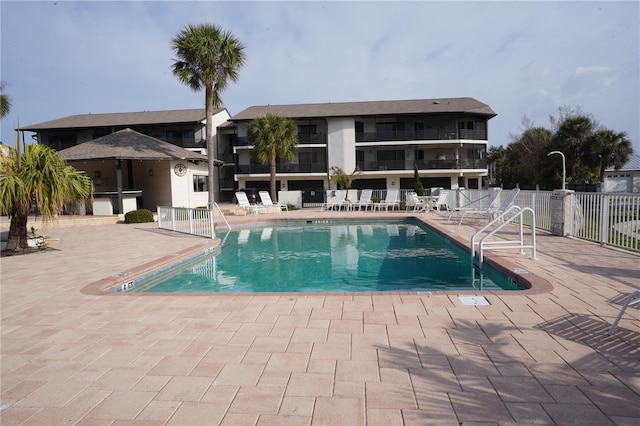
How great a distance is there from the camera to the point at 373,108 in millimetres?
30375

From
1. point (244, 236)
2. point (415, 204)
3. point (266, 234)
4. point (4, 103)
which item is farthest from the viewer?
point (4, 103)

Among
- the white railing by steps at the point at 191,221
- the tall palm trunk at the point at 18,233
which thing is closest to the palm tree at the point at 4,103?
the white railing by steps at the point at 191,221

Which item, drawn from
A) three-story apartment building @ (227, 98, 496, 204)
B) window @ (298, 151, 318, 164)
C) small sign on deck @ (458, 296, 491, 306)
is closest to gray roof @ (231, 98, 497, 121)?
three-story apartment building @ (227, 98, 496, 204)

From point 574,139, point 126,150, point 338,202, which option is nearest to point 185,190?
point 126,150

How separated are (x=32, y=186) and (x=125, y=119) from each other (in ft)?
87.3

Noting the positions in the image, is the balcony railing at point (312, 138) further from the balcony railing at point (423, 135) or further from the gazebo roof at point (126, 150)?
the gazebo roof at point (126, 150)

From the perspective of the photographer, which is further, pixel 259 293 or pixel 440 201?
pixel 440 201

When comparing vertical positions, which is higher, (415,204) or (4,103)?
(4,103)

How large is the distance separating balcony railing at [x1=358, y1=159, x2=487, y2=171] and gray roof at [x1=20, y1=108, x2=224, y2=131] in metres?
13.4

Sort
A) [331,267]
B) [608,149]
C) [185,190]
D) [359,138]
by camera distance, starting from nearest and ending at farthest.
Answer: [331,267]
[185,190]
[608,149]
[359,138]

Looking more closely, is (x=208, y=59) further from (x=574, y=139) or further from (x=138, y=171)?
(x=574, y=139)

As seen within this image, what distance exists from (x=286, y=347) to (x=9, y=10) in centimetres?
1102

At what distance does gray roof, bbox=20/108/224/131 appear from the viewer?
3064cm

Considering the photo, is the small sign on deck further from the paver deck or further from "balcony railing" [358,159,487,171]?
"balcony railing" [358,159,487,171]
